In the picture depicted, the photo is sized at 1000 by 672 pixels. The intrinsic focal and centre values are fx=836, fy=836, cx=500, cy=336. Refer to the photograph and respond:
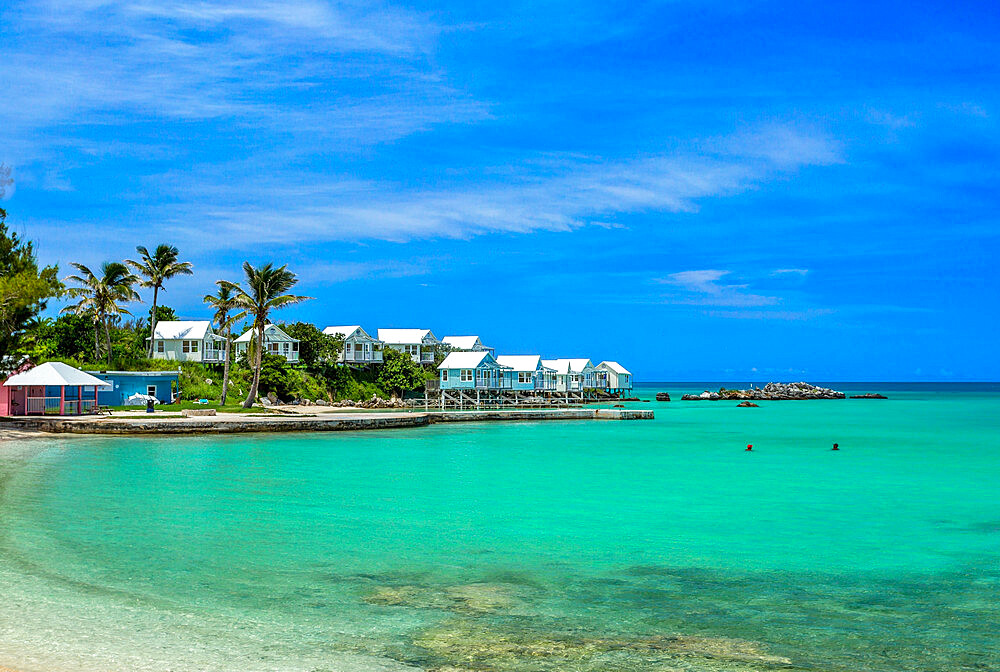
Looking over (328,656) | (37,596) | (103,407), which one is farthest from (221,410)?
(328,656)

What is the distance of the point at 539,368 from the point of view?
318 feet

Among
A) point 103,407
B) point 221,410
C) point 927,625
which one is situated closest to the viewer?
point 927,625

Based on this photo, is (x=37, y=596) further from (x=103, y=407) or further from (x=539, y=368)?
(x=539, y=368)

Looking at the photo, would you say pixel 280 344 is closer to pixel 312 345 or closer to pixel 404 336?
pixel 312 345

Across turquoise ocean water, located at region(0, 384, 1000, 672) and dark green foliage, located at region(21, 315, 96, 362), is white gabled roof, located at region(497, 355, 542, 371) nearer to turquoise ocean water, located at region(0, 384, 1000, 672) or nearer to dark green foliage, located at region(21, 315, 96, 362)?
dark green foliage, located at region(21, 315, 96, 362)

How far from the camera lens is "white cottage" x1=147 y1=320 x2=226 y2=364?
250 feet

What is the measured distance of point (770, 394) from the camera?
138 m

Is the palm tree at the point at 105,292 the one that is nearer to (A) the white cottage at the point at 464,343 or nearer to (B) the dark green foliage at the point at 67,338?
(B) the dark green foliage at the point at 67,338

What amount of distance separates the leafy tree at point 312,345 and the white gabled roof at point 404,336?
56.8 feet

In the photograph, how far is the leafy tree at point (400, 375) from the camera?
83812mm

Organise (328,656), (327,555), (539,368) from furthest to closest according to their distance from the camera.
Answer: (539,368)
(327,555)
(328,656)

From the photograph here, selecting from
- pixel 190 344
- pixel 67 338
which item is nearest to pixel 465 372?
pixel 190 344

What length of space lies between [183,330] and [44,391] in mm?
34742

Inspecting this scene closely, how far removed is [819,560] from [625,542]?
A: 129 inches
